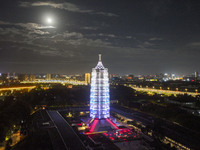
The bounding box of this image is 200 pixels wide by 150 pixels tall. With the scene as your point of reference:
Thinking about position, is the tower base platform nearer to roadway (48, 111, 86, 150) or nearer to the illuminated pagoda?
the illuminated pagoda

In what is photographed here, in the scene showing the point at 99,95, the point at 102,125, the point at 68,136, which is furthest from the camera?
the point at 99,95

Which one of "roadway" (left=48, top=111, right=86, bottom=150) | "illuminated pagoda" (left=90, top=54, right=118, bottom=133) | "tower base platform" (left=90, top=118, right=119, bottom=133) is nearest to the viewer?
"roadway" (left=48, top=111, right=86, bottom=150)

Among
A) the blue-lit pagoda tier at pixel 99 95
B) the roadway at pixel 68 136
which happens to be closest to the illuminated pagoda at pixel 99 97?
the blue-lit pagoda tier at pixel 99 95

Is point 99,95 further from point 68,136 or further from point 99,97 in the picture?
point 68,136

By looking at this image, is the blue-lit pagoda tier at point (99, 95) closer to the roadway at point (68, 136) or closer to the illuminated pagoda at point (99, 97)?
the illuminated pagoda at point (99, 97)

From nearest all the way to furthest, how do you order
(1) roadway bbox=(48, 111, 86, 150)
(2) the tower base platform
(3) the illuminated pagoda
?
(1) roadway bbox=(48, 111, 86, 150), (2) the tower base platform, (3) the illuminated pagoda

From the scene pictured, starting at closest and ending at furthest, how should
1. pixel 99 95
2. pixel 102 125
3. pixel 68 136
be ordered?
pixel 68 136 → pixel 102 125 → pixel 99 95

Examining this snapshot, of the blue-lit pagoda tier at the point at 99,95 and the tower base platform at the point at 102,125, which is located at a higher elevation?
the blue-lit pagoda tier at the point at 99,95

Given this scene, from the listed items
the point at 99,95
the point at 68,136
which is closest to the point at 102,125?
the point at 99,95

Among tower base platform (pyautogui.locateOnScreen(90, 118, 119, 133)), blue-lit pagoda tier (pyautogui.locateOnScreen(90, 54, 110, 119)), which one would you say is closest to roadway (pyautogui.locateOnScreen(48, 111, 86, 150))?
tower base platform (pyautogui.locateOnScreen(90, 118, 119, 133))
